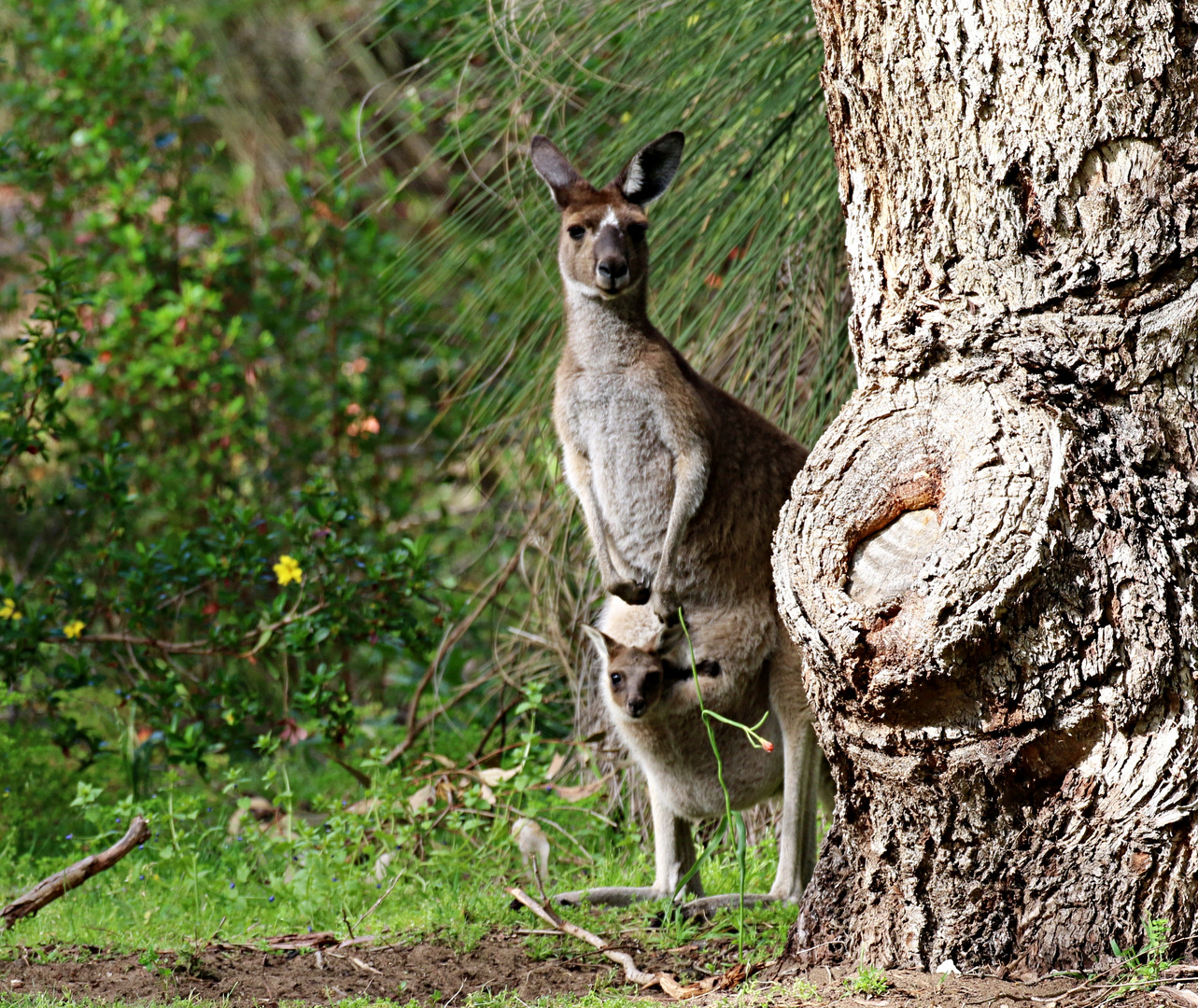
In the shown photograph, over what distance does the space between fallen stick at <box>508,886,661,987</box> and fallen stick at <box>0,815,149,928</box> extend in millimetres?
870

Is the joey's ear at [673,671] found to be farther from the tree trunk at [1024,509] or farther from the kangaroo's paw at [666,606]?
the tree trunk at [1024,509]

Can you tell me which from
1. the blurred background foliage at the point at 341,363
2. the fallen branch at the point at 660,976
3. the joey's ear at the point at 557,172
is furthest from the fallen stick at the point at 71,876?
the joey's ear at the point at 557,172

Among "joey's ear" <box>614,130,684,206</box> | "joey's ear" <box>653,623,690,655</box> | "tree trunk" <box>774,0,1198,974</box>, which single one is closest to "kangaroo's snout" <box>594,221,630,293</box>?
"joey's ear" <box>614,130,684,206</box>

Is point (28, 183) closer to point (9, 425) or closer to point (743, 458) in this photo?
point (9, 425)

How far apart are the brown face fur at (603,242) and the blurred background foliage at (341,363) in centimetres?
42

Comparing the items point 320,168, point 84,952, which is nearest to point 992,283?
point 84,952

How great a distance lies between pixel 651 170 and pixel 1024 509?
1580 millimetres

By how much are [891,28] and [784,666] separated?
1.49 m

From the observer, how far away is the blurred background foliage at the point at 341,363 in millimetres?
3805

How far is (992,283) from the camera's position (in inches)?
89.4

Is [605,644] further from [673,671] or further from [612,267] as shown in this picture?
[612,267]

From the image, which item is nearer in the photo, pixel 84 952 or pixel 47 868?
pixel 84 952

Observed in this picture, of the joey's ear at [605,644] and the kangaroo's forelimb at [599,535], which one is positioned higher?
the kangaroo's forelimb at [599,535]

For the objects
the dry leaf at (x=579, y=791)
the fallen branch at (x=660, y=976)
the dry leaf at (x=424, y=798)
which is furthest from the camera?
the dry leaf at (x=579, y=791)
